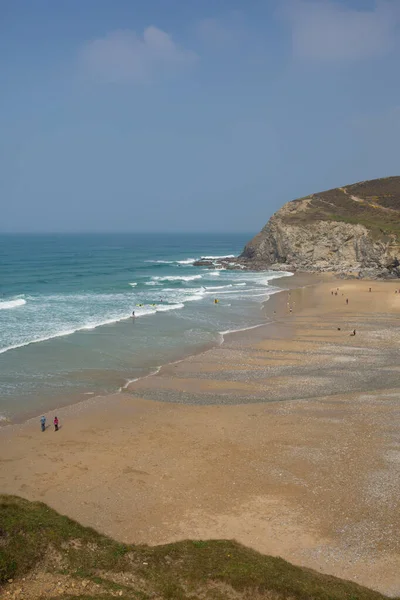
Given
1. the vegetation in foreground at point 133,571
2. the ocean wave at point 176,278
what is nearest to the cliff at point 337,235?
the ocean wave at point 176,278

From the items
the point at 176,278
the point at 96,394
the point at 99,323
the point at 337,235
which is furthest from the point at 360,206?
the point at 96,394

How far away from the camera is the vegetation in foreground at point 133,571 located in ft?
32.3

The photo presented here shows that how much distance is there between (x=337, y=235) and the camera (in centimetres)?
8594

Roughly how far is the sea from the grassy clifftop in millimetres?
17219

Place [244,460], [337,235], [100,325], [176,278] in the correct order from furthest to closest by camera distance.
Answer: [337,235] → [176,278] → [100,325] → [244,460]

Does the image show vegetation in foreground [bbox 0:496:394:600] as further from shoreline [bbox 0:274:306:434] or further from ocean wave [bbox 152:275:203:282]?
ocean wave [bbox 152:275:203:282]

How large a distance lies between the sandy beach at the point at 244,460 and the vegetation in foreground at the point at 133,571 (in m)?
2.30

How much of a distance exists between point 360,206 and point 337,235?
46.4ft

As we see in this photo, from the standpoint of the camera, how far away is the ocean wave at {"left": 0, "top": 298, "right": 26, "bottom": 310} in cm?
5148

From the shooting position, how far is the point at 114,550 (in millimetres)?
11430

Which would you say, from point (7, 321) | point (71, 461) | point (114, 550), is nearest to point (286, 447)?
point (71, 461)

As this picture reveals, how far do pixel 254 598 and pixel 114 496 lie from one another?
7810mm

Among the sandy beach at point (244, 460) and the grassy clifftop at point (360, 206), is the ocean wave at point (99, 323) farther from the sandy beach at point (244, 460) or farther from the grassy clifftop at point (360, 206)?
the grassy clifftop at point (360, 206)

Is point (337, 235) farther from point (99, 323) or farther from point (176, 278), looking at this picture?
point (99, 323)
